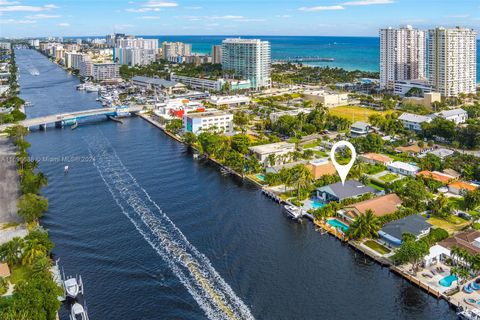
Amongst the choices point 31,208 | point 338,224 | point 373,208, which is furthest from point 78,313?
point 373,208

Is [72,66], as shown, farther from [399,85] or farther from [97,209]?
[97,209]

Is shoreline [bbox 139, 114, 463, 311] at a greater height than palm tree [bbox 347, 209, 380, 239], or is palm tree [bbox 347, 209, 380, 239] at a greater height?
palm tree [bbox 347, 209, 380, 239]

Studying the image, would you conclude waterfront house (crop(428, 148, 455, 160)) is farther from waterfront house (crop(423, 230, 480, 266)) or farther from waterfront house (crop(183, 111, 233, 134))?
waterfront house (crop(183, 111, 233, 134))

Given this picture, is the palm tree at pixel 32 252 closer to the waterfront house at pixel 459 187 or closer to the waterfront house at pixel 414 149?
the waterfront house at pixel 459 187

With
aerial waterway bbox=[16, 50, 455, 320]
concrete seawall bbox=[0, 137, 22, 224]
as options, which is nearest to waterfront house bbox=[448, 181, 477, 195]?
aerial waterway bbox=[16, 50, 455, 320]

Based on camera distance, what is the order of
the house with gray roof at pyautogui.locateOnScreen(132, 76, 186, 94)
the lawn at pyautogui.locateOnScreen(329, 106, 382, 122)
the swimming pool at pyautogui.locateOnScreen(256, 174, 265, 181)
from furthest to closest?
the house with gray roof at pyautogui.locateOnScreen(132, 76, 186, 94)
the lawn at pyautogui.locateOnScreen(329, 106, 382, 122)
the swimming pool at pyautogui.locateOnScreen(256, 174, 265, 181)

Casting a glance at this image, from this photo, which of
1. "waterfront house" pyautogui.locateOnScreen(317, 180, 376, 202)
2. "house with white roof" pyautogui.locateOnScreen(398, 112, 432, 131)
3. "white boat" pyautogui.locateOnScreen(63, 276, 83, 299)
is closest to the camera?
"white boat" pyautogui.locateOnScreen(63, 276, 83, 299)

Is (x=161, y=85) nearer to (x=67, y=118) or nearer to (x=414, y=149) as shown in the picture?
(x=67, y=118)
